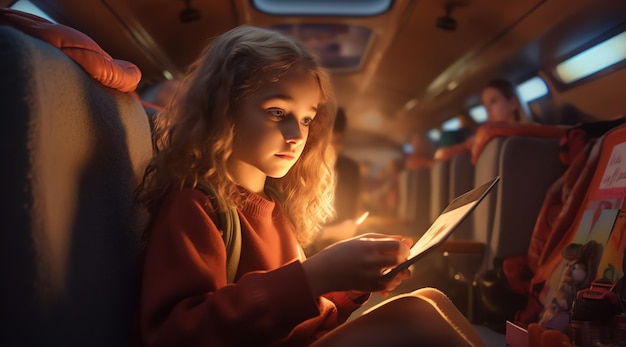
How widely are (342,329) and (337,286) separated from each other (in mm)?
114

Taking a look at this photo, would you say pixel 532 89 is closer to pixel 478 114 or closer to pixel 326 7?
pixel 326 7

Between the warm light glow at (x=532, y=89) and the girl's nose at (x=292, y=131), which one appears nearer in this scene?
the girl's nose at (x=292, y=131)

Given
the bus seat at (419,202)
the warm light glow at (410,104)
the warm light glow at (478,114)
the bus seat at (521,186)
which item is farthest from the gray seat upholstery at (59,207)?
the warm light glow at (410,104)

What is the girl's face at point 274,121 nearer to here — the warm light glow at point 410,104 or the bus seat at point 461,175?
the bus seat at point 461,175

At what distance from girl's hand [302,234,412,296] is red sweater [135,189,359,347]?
28mm

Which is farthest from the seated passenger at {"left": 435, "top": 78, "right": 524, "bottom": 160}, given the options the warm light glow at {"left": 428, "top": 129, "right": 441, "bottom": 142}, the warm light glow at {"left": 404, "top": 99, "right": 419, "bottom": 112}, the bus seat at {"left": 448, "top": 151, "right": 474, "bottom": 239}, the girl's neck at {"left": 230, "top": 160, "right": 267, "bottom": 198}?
the warm light glow at {"left": 428, "top": 129, "right": 441, "bottom": 142}

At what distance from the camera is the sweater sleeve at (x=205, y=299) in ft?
3.26

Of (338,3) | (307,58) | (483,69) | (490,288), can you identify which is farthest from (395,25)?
(307,58)

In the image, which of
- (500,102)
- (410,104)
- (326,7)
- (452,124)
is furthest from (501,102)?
(410,104)

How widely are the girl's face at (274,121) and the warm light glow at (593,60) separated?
103 inches

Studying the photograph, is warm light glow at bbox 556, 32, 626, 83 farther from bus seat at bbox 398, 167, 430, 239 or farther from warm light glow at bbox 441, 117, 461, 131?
warm light glow at bbox 441, 117, 461, 131

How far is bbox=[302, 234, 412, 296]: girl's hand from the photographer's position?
3.34ft

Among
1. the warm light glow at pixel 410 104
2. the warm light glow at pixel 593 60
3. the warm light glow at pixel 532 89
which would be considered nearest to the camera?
the warm light glow at pixel 593 60

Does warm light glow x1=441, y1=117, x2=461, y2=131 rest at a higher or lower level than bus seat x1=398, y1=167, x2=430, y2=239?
higher
